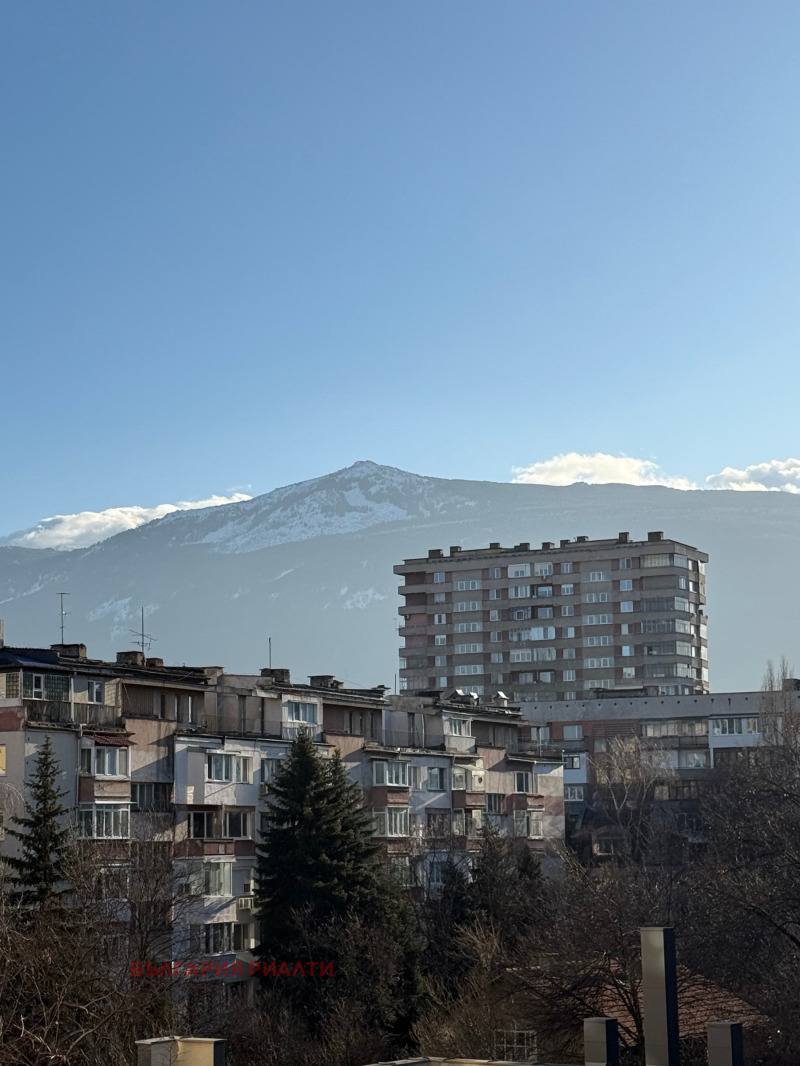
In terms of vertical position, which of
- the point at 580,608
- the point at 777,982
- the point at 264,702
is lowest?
the point at 777,982

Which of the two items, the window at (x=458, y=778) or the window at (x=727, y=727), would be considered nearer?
the window at (x=458, y=778)

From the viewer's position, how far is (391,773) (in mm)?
77125

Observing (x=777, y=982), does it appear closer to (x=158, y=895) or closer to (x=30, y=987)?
(x=30, y=987)

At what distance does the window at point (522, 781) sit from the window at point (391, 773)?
492 inches

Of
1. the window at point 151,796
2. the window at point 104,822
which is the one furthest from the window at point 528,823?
the window at point 104,822

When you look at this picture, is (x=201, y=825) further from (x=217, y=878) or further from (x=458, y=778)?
(x=458, y=778)

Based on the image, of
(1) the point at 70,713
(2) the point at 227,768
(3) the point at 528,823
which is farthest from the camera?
(3) the point at 528,823

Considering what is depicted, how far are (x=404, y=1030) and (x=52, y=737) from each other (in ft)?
57.6

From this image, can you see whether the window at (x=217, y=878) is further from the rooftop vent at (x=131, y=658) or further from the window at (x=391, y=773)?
the window at (x=391, y=773)

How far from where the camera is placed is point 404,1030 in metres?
60.3

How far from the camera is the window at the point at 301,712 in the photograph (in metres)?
74.3

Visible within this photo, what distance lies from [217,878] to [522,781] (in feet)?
93.6

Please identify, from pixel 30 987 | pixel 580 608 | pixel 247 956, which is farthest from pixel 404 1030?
pixel 580 608

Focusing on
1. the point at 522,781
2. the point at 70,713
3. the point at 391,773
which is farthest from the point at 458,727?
the point at 70,713
